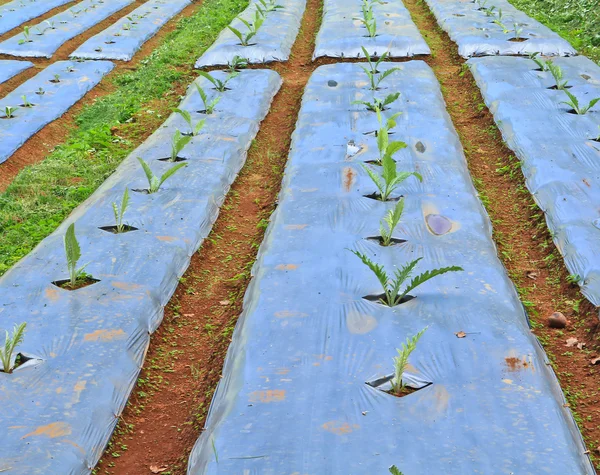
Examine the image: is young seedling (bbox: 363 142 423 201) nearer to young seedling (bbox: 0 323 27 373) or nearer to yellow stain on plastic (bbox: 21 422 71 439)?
young seedling (bbox: 0 323 27 373)

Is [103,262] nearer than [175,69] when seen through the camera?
Yes

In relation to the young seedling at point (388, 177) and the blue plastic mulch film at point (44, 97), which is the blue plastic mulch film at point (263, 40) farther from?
the young seedling at point (388, 177)

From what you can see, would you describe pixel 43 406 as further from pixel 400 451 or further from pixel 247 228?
pixel 247 228

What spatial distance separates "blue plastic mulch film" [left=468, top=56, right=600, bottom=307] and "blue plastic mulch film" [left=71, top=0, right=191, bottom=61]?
5248 millimetres

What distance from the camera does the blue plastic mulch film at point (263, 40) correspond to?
8.48 meters

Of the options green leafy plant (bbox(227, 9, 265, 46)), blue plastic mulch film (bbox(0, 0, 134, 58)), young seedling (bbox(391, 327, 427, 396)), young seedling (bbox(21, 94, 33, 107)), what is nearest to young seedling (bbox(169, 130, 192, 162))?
young seedling (bbox(21, 94, 33, 107))

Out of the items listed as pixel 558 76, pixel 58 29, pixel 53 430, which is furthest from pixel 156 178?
pixel 58 29

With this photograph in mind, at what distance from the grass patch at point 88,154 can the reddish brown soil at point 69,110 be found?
9 centimetres

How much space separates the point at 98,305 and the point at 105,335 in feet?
0.97

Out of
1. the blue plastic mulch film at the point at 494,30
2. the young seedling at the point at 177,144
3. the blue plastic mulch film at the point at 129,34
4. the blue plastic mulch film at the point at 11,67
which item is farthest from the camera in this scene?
the blue plastic mulch film at the point at 129,34

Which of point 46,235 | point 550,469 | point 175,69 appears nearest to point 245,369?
point 550,469

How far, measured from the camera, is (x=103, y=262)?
4.07m

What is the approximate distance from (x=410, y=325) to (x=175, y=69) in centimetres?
638

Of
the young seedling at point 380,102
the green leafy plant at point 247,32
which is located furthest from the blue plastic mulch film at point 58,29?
the young seedling at point 380,102
